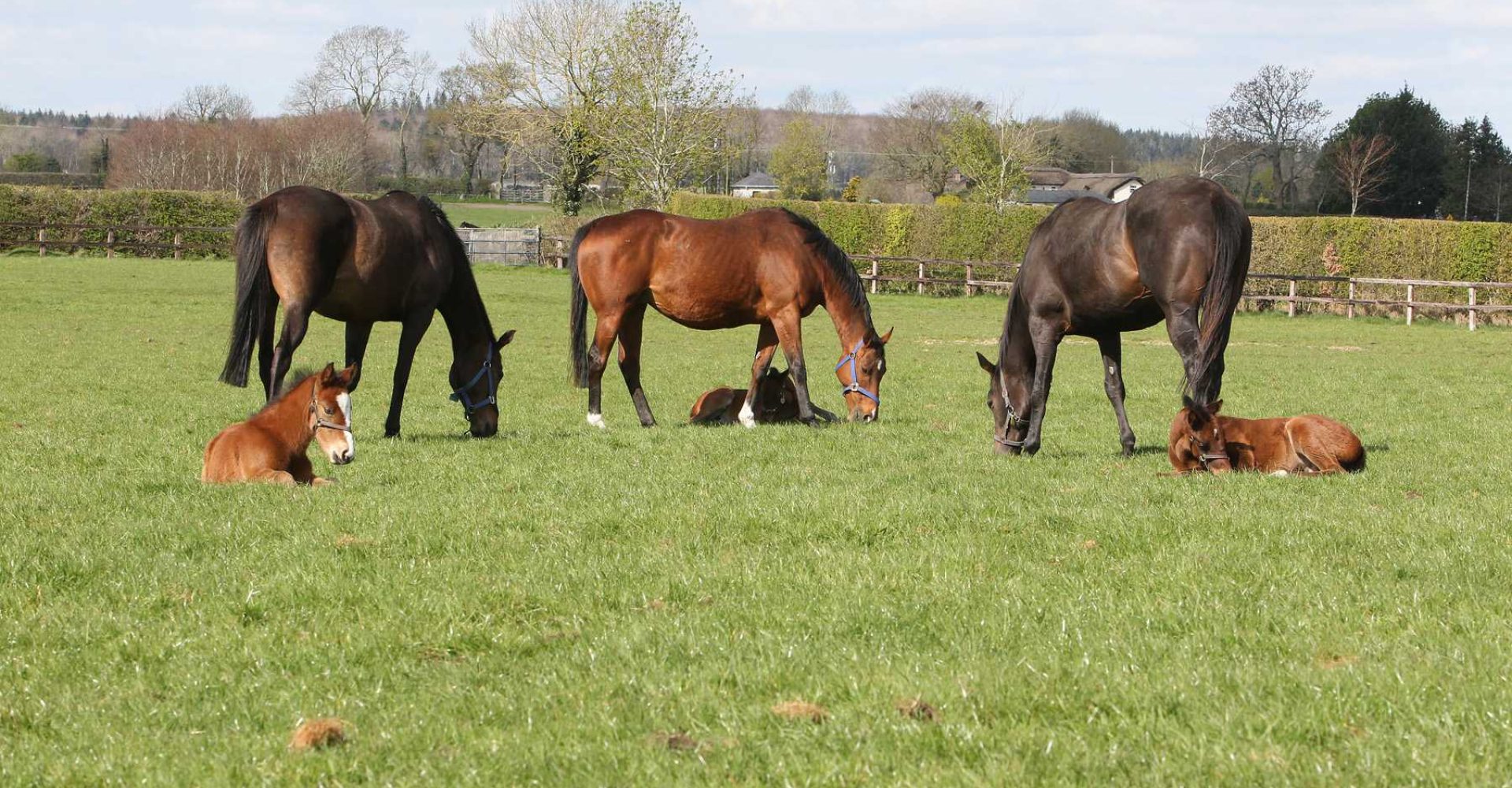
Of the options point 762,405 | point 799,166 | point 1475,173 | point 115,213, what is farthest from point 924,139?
point 762,405

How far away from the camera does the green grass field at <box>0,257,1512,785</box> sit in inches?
154

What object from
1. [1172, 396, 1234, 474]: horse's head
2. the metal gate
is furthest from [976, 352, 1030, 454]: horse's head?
the metal gate

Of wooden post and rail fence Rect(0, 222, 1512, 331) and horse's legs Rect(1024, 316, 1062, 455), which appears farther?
wooden post and rail fence Rect(0, 222, 1512, 331)

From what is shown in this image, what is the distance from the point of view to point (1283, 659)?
470 centimetres

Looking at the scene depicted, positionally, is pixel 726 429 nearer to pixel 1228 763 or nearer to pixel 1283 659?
pixel 1283 659

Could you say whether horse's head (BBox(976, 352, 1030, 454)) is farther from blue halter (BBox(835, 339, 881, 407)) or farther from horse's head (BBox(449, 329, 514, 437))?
horse's head (BBox(449, 329, 514, 437))

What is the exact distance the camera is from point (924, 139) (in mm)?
104125

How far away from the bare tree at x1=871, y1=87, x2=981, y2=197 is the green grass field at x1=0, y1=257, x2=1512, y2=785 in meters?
80.9

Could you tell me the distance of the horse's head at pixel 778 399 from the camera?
545 inches

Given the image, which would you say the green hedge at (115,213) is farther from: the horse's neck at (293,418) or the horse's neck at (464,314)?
the horse's neck at (293,418)

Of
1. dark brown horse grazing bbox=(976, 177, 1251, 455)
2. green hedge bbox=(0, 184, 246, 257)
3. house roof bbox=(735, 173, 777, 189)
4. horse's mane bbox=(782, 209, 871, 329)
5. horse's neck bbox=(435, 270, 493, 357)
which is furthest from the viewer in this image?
house roof bbox=(735, 173, 777, 189)

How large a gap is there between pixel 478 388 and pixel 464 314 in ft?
2.69

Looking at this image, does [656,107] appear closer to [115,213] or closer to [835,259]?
[115,213]

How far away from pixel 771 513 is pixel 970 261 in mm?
34647
